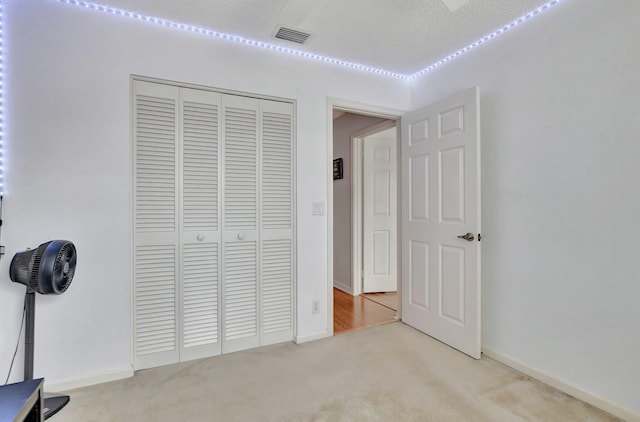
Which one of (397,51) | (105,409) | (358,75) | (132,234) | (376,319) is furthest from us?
(376,319)

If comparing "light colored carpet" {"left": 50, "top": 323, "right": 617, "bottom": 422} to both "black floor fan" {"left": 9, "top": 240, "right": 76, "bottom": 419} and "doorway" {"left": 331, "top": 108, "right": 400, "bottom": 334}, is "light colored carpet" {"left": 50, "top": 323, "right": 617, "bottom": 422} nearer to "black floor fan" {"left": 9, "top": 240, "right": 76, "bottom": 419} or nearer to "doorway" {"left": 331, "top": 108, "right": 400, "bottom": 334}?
"black floor fan" {"left": 9, "top": 240, "right": 76, "bottom": 419}

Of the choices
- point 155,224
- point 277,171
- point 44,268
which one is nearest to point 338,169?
point 277,171

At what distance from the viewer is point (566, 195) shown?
190 centimetres

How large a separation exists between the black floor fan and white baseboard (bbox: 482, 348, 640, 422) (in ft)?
9.24

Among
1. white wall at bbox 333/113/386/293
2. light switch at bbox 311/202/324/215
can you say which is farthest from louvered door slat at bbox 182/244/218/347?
white wall at bbox 333/113/386/293

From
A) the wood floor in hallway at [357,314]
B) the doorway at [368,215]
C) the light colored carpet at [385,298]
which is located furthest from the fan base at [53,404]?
the light colored carpet at [385,298]

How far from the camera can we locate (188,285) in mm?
2246

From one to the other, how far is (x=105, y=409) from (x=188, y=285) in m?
0.81

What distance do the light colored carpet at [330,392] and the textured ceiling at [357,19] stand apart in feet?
7.36

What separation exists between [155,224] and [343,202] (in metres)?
2.62

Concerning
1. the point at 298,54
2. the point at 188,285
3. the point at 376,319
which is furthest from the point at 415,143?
the point at 188,285

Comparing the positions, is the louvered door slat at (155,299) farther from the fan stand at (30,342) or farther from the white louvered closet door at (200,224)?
the fan stand at (30,342)

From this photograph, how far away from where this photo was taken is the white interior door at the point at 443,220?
2305 mm

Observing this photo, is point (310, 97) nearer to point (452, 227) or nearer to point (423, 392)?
point (452, 227)
